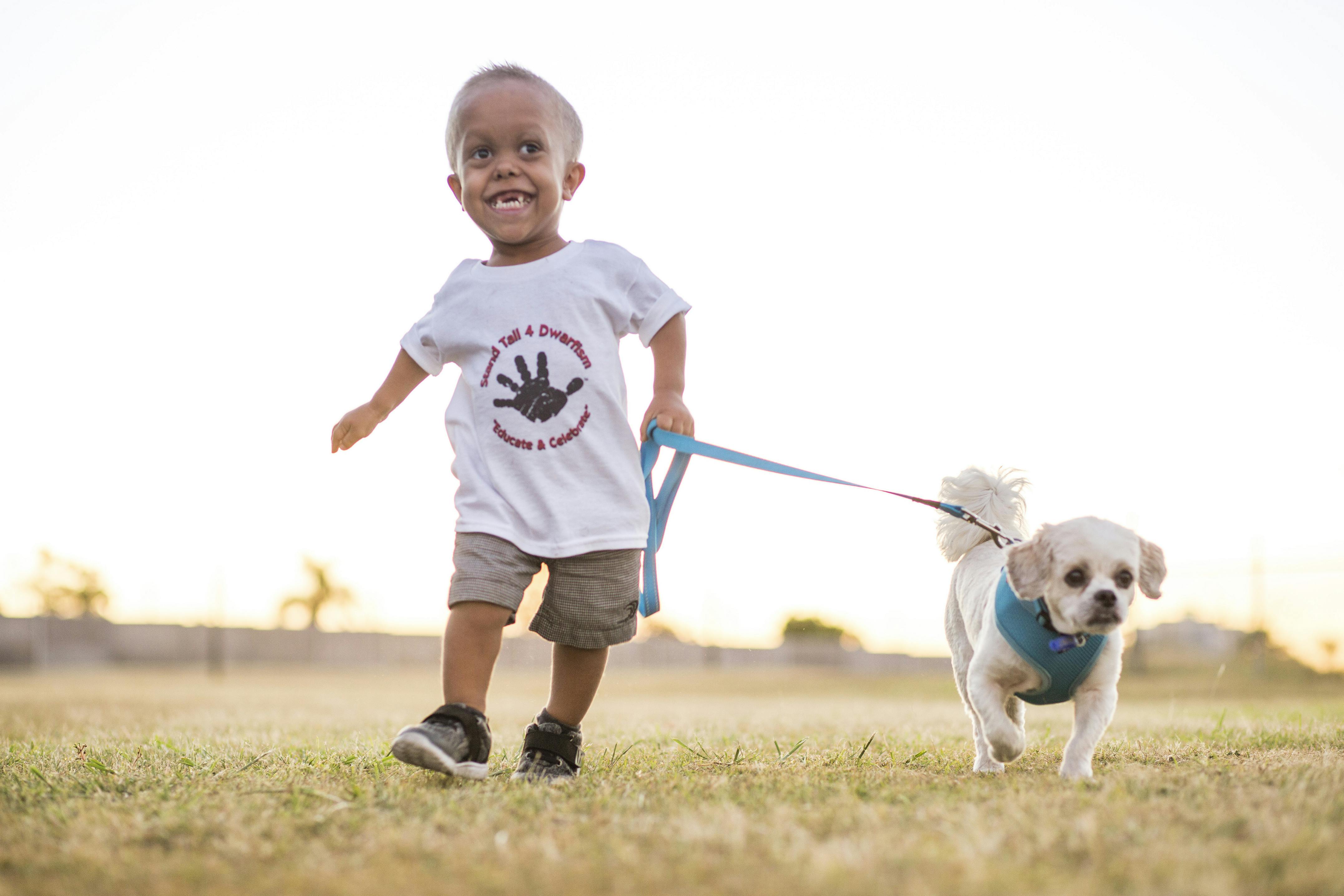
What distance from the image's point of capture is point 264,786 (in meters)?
2.62

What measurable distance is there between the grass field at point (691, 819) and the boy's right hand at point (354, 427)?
1.00m

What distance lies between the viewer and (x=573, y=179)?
358cm

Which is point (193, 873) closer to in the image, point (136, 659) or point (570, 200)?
point (570, 200)

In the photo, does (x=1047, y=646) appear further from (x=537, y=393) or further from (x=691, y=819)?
(x=537, y=393)

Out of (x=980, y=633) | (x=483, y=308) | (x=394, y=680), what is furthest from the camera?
(x=394, y=680)

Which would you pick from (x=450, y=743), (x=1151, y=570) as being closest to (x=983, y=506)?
(x=1151, y=570)

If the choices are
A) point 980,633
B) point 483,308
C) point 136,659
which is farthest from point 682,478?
point 136,659

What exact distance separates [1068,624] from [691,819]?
1471 millimetres

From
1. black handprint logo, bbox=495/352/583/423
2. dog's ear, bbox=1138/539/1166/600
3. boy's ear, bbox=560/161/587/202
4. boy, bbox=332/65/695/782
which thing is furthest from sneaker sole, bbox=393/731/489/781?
dog's ear, bbox=1138/539/1166/600

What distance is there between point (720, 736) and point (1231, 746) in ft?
6.67

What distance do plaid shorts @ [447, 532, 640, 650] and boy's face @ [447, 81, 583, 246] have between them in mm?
1021

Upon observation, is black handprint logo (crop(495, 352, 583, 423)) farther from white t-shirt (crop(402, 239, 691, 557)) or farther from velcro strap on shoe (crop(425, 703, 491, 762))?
velcro strap on shoe (crop(425, 703, 491, 762))

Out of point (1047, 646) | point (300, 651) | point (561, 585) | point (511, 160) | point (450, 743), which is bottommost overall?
point (300, 651)

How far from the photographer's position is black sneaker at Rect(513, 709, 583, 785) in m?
3.10
